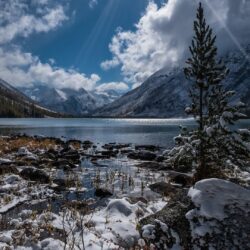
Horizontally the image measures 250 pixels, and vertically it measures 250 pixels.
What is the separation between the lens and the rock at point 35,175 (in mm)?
22584

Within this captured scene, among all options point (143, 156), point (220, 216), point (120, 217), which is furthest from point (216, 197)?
point (143, 156)

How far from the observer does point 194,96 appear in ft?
59.6

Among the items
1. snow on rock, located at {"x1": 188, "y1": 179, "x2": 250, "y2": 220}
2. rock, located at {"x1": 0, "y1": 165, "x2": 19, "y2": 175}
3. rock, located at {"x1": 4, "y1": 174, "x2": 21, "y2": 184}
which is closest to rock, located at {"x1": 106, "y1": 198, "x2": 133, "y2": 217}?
snow on rock, located at {"x1": 188, "y1": 179, "x2": 250, "y2": 220}

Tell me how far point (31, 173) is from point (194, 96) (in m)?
12.1

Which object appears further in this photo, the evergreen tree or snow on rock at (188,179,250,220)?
the evergreen tree

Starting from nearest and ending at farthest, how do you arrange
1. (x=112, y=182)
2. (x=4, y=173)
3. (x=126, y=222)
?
(x=126, y=222) → (x=112, y=182) → (x=4, y=173)

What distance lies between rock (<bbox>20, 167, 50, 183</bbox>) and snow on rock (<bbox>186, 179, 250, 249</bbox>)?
48.3 ft

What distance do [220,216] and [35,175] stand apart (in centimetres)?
1670

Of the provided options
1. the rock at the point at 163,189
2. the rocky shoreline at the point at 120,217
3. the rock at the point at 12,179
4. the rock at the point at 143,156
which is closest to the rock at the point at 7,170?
the rock at the point at 12,179

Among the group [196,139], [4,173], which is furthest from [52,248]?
[4,173]

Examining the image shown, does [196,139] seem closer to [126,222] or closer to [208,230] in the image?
[126,222]

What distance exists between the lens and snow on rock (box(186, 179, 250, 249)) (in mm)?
8258

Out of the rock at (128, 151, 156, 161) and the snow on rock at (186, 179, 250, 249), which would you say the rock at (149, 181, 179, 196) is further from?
the rock at (128, 151, 156, 161)

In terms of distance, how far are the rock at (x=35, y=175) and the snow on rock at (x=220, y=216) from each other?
48.3 ft
